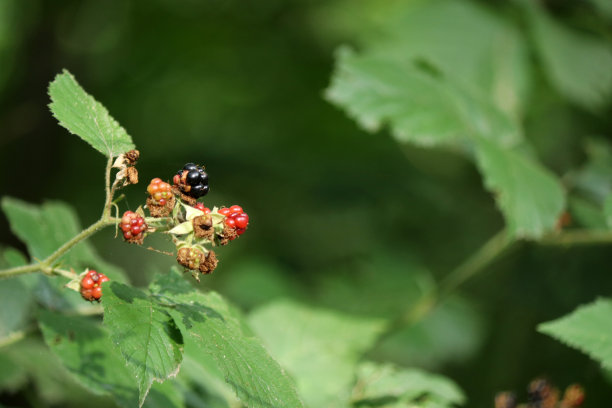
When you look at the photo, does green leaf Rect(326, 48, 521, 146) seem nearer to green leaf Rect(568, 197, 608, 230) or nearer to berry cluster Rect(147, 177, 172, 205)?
green leaf Rect(568, 197, 608, 230)

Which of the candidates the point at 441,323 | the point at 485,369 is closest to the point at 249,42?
the point at 441,323

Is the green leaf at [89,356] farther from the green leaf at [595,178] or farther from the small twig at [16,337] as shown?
the green leaf at [595,178]

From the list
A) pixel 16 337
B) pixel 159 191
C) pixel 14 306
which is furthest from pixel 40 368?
pixel 159 191

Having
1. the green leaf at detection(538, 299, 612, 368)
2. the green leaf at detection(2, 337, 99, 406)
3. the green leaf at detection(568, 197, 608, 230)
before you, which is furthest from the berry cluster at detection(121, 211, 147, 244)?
the green leaf at detection(568, 197, 608, 230)

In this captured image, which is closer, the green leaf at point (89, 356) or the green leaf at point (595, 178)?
the green leaf at point (89, 356)

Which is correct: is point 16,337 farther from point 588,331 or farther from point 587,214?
point 587,214

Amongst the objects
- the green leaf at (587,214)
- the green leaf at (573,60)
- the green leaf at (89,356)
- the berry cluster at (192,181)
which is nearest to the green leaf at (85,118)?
the berry cluster at (192,181)

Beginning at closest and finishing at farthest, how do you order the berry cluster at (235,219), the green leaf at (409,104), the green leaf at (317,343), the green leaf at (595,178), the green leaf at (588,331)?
the berry cluster at (235,219), the green leaf at (588,331), the green leaf at (317,343), the green leaf at (409,104), the green leaf at (595,178)
